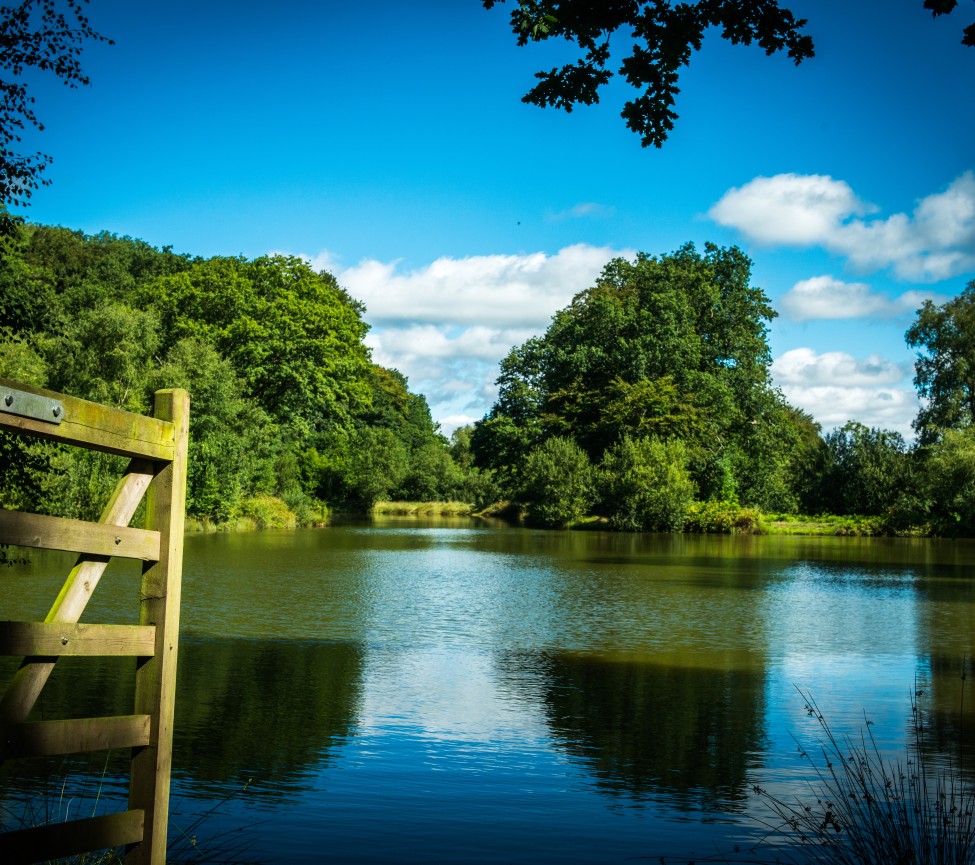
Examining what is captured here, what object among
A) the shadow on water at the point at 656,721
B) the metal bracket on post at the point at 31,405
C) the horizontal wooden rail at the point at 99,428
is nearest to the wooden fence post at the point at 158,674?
the horizontal wooden rail at the point at 99,428

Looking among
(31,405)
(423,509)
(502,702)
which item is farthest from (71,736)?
(423,509)

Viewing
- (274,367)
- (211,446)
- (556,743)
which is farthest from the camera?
(274,367)

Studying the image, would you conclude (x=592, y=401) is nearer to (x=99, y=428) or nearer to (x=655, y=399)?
(x=655, y=399)

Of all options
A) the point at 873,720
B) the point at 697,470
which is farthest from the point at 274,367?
the point at 873,720

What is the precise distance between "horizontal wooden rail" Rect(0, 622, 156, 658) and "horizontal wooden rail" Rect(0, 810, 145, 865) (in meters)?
0.55

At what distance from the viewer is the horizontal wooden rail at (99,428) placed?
3.08 m

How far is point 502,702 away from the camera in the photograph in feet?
32.3

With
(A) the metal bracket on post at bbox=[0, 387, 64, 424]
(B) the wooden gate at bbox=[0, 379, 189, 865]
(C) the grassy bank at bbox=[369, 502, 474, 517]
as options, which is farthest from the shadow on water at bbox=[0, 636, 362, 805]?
(C) the grassy bank at bbox=[369, 502, 474, 517]

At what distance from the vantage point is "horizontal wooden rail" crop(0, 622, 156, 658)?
3.16 metres

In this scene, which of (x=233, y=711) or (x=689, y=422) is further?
(x=689, y=422)

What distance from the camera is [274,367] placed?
45.5 metres

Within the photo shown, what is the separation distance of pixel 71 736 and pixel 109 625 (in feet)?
1.43

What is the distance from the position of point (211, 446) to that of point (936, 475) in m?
32.9

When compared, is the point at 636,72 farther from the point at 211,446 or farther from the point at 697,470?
the point at 697,470
